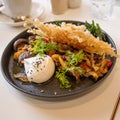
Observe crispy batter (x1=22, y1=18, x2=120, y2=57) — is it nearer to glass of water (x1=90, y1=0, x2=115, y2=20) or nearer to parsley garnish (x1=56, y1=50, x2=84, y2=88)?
parsley garnish (x1=56, y1=50, x2=84, y2=88)

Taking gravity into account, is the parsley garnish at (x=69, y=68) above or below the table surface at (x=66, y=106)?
A: above

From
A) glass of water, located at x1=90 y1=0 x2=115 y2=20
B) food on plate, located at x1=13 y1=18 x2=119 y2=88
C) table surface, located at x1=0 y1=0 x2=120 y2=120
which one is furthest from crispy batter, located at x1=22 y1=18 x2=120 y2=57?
glass of water, located at x1=90 y1=0 x2=115 y2=20

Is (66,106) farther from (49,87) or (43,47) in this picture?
(43,47)

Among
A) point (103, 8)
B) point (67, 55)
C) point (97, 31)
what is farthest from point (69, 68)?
point (103, 8)

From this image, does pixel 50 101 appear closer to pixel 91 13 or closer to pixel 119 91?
pixel 119 91

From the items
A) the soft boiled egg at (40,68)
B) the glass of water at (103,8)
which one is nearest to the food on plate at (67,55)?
the soft boiled egg at (40,68)

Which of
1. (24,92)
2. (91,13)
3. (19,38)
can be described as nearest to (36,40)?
(19,38)

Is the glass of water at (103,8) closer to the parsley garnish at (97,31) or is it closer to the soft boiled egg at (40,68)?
the parsley garnish at (97,31)
